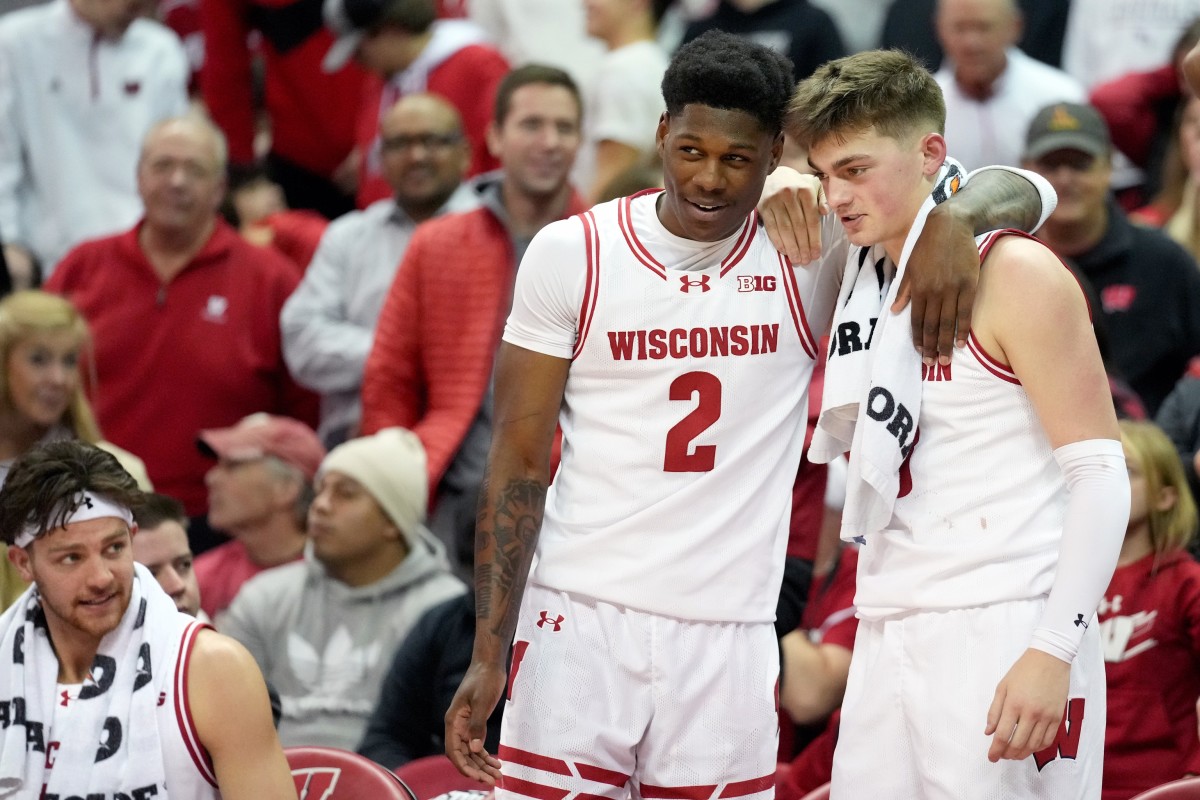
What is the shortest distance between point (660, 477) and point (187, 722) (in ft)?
3.55

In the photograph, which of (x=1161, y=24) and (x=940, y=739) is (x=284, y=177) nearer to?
(x=1161, y=24)

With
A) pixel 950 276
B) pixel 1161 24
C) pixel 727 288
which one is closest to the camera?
pixel 950 276

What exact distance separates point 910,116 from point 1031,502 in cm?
72

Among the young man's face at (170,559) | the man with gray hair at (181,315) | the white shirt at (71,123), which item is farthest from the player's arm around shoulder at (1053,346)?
the white shirt at (71,123)

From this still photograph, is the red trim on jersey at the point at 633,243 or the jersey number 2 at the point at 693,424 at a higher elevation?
A: the red trim on jersey at the point at 633,243

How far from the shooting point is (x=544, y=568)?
3.43 m

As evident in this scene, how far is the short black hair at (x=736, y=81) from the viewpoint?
10.7 ft

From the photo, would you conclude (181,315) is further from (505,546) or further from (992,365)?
(992,365)

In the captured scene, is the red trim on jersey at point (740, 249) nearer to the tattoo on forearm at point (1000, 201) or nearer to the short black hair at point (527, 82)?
the tattoo on forearm at point (1000, 201)

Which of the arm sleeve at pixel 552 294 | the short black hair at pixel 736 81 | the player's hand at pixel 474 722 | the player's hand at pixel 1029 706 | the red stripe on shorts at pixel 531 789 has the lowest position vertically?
the red stripe on shorts at pixel 531 789

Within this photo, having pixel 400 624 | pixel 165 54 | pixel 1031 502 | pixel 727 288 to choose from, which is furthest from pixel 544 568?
pixel 165 54

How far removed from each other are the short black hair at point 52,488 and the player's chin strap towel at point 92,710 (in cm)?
20

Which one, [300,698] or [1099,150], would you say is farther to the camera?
[1099,150]

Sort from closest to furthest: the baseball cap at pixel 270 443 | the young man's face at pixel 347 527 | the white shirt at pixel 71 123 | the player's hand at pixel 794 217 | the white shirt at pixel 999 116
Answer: the player's hand at pixel 794 217
the young man's face at pixel 347 527
the baseball cap at pixel 270 443
the white shirt at pixel 999 116
the white shirt at pixel 71 123
